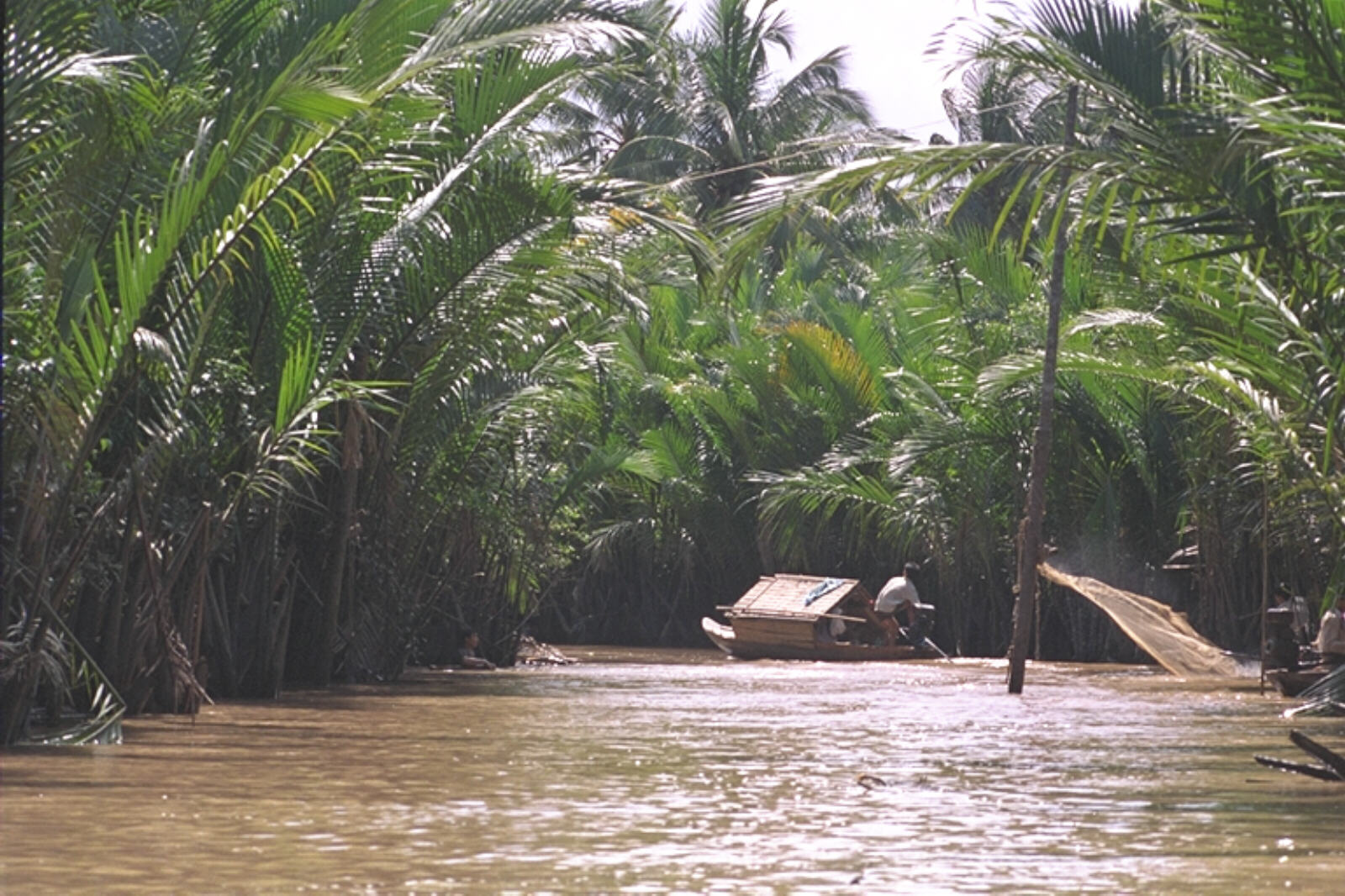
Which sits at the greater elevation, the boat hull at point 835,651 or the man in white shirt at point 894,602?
the man in white shirt at point 894,602

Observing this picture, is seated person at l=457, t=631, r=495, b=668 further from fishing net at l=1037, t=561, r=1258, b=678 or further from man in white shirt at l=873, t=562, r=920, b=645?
man in white shirt at l=873, t=562, r=920, b=645

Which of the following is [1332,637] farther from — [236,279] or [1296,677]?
[236,279]

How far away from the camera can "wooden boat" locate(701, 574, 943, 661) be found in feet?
75.6

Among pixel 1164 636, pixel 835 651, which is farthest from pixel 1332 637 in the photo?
pixel 835 651

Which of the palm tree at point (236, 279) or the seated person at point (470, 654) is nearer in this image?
the palm tree at point (236, 279)

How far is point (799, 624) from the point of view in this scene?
23.1 meters

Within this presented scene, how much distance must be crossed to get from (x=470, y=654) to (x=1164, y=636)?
6.35 m

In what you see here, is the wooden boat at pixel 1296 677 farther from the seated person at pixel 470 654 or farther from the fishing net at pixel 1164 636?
the seated person at pixel 470 654

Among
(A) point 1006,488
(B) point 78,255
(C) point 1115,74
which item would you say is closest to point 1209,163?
(C) point 1115,74

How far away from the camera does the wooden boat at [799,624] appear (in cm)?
2305

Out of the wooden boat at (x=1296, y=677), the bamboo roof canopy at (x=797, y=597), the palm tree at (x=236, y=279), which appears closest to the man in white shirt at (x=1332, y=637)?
the wooden boat at (x=1296, y=677)

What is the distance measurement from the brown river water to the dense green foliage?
1.18m

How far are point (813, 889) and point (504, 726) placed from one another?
6.02 metres

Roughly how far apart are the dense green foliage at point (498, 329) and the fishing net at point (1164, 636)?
1.21 m
